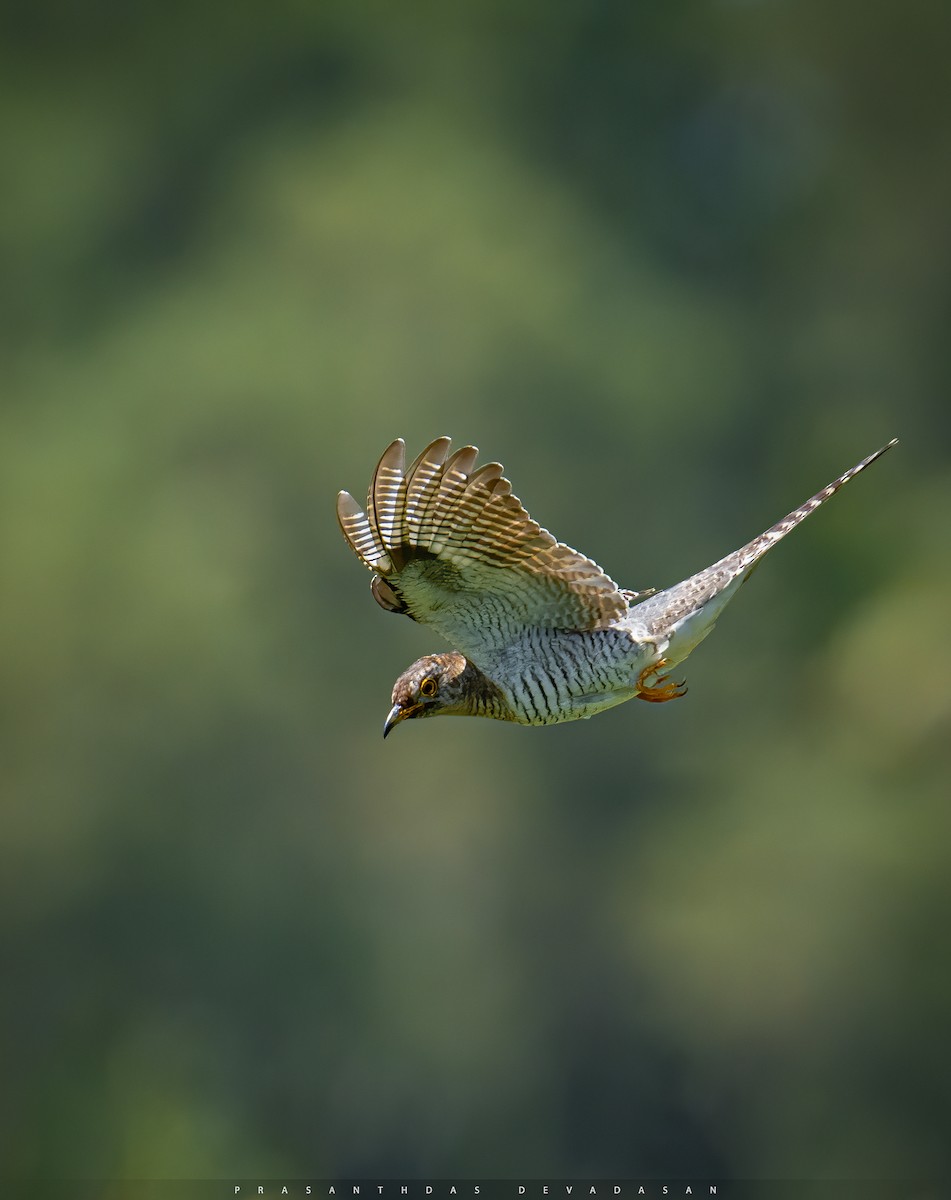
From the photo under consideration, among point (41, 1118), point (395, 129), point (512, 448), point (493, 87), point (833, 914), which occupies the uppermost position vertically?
point (493, 87)

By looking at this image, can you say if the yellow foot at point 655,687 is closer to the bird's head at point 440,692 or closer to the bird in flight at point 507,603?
the bird in flight at point 507,603

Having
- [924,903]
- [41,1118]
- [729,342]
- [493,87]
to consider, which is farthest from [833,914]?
[493,87]

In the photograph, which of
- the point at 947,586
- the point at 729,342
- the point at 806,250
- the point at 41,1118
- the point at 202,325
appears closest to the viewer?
the point at 41,1118

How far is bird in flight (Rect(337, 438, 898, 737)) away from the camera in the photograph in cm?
409

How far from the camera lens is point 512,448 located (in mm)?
25359

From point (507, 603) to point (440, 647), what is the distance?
15.8 m

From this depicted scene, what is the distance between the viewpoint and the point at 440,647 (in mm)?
20375

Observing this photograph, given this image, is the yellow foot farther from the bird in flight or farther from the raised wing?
the raised wing

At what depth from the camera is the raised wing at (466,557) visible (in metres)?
4.01

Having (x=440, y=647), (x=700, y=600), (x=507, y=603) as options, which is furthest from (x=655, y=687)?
(x=440, y=647)

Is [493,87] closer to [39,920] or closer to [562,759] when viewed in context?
[562,759]

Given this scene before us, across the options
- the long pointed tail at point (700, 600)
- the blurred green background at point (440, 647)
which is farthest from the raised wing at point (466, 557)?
the blurred green background at point (440, 647)

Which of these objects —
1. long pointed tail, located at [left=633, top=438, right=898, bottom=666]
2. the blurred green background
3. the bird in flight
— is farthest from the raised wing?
the blurred green background

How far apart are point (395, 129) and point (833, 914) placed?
2158 centimetres
